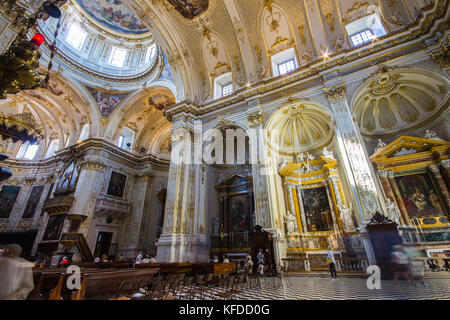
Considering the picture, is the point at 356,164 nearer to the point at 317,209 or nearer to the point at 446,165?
the point at 317,209

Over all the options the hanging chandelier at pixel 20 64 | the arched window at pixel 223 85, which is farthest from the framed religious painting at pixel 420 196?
the hanging chandelier at pixel 20 64

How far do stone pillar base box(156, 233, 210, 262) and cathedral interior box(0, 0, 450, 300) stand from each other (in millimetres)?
64

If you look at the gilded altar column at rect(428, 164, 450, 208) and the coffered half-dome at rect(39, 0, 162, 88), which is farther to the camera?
the coffered half-dome at rect(39, 0, 162, 88)

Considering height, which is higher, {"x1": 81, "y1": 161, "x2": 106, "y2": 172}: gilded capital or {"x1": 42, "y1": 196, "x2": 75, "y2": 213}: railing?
{"x1": 81, "y1": 161, "x2": 106, "y2": 172}: gilded capital

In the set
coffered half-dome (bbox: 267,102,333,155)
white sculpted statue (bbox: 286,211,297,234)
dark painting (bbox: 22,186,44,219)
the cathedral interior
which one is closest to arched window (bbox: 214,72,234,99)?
the cathedral interior

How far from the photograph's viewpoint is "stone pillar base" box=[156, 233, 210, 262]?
9.18 meters

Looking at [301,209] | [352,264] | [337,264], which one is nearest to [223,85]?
[301,209]

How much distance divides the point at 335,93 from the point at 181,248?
10.0m

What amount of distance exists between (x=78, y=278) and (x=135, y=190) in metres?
13.9

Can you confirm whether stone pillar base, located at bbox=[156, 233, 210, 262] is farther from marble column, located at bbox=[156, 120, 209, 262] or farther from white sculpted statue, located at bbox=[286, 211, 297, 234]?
white sculpted statue, located at bbox=[286, 211, 297, 234]

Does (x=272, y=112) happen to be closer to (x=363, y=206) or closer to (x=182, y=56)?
(x=363, y=206)

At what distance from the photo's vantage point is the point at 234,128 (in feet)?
39.7
